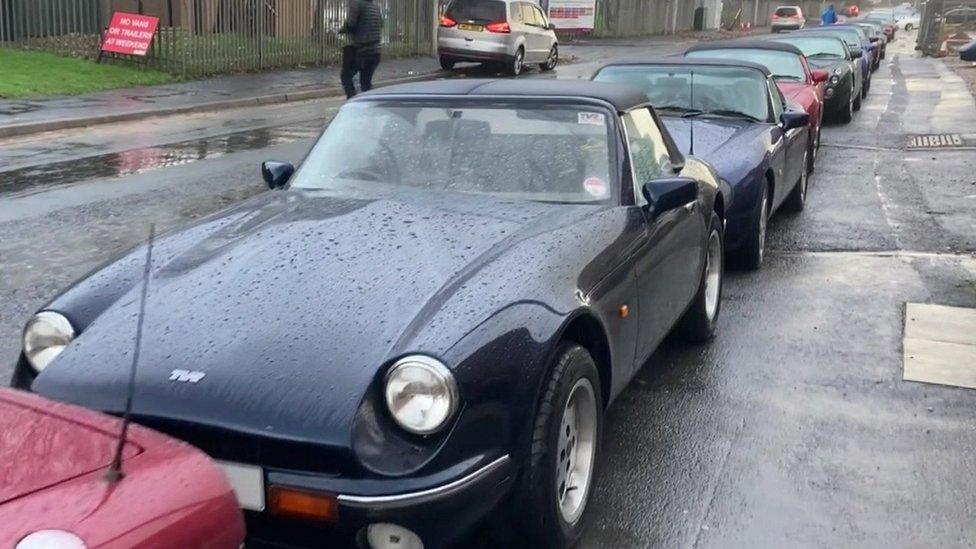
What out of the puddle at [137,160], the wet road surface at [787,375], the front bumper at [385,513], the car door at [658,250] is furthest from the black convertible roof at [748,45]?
the front bumper at [385,513]

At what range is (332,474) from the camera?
9.43 ft

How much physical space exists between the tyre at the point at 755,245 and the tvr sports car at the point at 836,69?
967cm

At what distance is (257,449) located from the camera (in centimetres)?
291

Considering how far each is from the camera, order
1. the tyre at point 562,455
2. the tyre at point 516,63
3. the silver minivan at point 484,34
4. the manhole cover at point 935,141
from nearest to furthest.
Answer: the tyre at point 562,455 → the manhole cover at point 935,141 → the silver minivan at point 484,34 → the tyre at point 516,63

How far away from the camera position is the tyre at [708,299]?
5.76 metres

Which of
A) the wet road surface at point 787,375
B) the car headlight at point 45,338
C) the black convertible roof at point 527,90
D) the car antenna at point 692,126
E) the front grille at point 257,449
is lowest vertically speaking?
the wet road surface at point 787,375

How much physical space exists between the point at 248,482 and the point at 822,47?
17.9 metres

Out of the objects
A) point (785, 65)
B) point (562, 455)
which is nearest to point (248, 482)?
point (562, 455)

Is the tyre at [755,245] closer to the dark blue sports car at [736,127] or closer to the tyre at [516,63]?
the dark blue sports car at [736,127]

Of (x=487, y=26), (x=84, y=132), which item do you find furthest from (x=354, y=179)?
(x=487, y=26)

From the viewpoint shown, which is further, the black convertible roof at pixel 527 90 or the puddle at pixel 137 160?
the puddle at pixel 137 160

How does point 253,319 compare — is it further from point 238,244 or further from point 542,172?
point 542,172

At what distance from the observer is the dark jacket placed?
1669cm

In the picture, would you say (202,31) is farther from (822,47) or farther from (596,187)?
(596,187)
